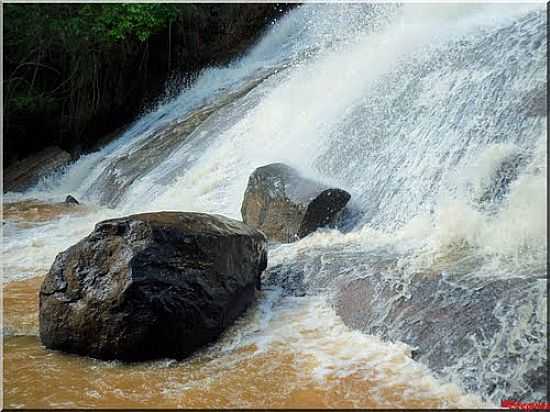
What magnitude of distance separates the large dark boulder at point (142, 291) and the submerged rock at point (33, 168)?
274 inches

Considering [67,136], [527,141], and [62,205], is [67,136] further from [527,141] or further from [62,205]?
[527,141]

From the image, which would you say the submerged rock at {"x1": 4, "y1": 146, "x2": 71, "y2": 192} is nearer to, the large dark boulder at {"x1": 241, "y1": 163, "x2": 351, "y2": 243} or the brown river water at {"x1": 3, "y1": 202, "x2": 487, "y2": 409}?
the large dark boulder at {"x1": 241, "y1": 163, "x2": 351, "y2": 243}

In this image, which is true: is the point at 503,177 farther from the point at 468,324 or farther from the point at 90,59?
the point at 90,59

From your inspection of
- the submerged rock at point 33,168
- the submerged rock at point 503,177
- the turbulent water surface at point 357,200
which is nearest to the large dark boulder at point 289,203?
the turbulent water surface at point 357,200

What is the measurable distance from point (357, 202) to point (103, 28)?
8.00 meters

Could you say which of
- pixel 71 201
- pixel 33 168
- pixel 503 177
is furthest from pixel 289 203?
pixel 33 168

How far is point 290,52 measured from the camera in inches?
474

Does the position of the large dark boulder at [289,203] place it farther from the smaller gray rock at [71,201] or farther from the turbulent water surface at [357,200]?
the smaller gray rock at [71,201]

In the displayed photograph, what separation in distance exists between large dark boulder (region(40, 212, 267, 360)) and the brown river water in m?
0.11

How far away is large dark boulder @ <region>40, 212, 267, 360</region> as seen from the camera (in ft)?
12.9

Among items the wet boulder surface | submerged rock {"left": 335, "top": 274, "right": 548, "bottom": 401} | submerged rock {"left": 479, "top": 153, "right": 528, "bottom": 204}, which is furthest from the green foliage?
A: submerged rock {"left": 335, "top": 274, "right": 548, "bottom": 401}

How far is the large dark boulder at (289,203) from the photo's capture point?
578cm

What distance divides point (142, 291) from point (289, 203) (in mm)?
2230

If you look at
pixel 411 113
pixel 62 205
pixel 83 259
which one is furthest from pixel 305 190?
pixel 62 205
